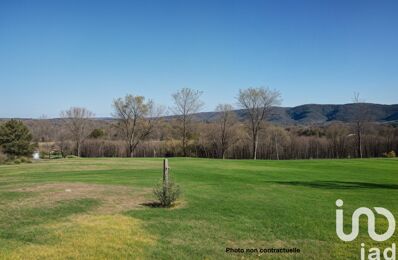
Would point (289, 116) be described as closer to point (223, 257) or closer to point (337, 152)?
point (337, 152)

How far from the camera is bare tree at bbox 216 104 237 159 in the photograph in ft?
186

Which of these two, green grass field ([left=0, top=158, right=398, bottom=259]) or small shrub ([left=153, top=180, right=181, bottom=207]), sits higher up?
small shrub ([left=153, top=180, right=181, bottom=207])

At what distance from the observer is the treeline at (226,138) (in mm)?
55219

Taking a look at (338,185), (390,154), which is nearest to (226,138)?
(390,154)

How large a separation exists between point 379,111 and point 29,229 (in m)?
112

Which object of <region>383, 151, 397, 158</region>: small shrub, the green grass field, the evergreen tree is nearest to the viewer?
the green grass field

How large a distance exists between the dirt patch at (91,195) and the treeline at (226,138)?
39.9m

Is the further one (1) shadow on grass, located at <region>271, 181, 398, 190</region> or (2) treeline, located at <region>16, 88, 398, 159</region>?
(2) treeline, located at <region>16, 88, 398, 159</region>

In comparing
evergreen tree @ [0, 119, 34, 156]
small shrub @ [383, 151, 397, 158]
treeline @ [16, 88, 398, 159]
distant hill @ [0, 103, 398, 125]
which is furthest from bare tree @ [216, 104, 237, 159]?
distant hill @ [0, 103, 398, 125]

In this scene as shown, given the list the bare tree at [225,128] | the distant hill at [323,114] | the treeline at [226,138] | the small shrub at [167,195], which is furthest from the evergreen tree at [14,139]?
the distant hill at [323,114]

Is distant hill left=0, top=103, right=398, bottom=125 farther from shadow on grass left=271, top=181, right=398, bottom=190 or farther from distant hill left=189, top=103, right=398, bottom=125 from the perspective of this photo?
shadow on grass left=271, top=181, right=398, bottom=190

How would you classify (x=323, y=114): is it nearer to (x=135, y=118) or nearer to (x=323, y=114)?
(x=323, y=114)

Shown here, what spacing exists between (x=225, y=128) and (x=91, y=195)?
1717 inches

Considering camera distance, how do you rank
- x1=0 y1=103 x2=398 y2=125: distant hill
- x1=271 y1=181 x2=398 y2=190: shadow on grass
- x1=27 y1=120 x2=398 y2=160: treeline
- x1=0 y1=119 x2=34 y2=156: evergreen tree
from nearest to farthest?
x1=271 y1=181 x2=398 y2=190: shadow on grass
x1=0 y1=119 x2=34 y2=156: evergreen tree
x1=27 y1=120 x2=398 y2=160: treeline
x1=0 y1=103 x2=398 y2=125: distant hill
